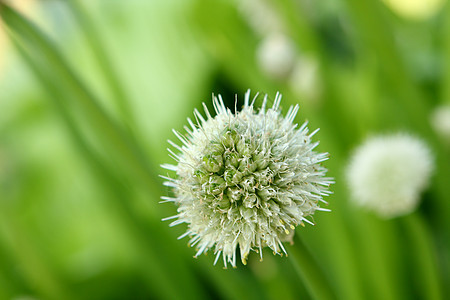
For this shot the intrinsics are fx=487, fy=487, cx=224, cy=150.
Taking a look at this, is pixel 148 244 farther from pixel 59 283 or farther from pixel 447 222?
pixel 447 222

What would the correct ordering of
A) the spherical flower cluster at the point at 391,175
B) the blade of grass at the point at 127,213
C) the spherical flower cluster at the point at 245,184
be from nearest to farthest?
the spherical flower cluster at the point at 245,184
the spherical flower cluster at the point at 391,175
the blade of grass at the point at 127,213

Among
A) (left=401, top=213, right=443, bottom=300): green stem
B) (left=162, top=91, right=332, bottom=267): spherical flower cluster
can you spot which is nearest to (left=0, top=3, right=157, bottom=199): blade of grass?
(left=162, top=91, right=332, bottom=267): spherical flower cluster

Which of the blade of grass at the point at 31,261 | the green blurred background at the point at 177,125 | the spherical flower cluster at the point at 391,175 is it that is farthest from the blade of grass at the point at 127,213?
the spherical flower cluster at the point at 391,175

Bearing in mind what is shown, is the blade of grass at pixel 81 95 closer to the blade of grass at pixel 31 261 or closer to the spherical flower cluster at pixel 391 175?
the spherical flower cluster at pixel 391 175

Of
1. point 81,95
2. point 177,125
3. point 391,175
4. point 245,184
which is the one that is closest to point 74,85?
point 81,95

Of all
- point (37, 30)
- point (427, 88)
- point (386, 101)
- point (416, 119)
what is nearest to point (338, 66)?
point (427, 88)
